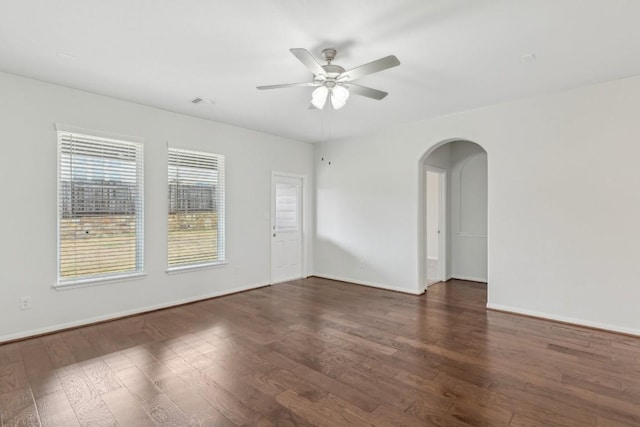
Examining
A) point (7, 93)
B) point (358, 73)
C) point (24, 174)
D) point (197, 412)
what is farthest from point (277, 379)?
point (7, 93)

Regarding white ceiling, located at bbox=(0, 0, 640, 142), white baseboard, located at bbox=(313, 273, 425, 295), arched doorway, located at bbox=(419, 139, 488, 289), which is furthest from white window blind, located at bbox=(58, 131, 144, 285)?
arched doorway, located at bbox=(419, 139, 488, 289)

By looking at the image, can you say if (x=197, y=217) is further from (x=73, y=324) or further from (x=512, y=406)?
(x=512, y=406)

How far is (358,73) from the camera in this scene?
2674mm

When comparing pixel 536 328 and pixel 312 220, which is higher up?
pixel 312 220

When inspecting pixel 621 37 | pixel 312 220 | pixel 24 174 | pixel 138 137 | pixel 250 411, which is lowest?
pixel 250 411

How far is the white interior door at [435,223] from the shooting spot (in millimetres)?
6207

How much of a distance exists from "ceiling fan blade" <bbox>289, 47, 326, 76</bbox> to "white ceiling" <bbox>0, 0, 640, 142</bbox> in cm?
26

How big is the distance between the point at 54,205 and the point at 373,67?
3.69 m

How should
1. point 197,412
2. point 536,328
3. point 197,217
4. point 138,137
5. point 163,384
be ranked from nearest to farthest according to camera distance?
1. point 197,412
2. point 163,384
3. point 536,328
4. point 138,137
5. point 197,217

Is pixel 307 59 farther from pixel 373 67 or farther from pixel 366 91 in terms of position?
pixel 366 91

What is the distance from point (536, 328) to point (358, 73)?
11.2ft

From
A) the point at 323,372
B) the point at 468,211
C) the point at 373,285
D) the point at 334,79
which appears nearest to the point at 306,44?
the point at 334,79

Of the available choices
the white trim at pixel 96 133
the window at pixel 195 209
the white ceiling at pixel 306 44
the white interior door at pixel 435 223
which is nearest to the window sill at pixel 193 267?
the window at pixel 195 209

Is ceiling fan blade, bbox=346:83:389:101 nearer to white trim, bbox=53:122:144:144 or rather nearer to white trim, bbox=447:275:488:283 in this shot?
white trim, bbox=53:122:144:144
